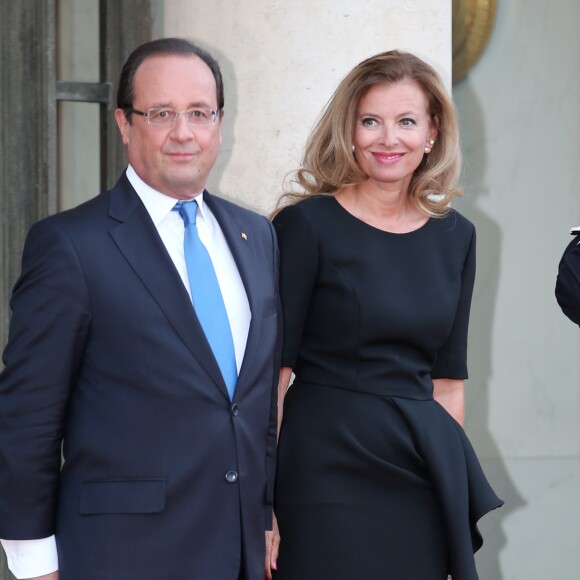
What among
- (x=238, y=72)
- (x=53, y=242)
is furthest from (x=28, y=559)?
(x=238, y=72)

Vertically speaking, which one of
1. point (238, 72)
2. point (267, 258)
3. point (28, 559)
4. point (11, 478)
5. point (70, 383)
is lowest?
point (28, 559)

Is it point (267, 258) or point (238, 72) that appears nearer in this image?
point (267, 258)

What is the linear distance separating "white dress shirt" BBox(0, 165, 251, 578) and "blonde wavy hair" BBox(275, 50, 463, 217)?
64cm

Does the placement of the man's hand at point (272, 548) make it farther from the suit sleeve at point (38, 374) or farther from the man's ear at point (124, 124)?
the man's ear at point (124, 124)

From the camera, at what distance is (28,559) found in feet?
9.70

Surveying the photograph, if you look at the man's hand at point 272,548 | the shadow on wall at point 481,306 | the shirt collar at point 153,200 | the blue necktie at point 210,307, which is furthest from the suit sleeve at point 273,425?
the shadow on wall at point 481,306

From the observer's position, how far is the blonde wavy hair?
3779 millimetres

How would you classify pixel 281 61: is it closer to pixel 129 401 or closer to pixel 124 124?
pixel 124 124

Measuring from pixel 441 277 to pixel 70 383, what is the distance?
49.0 inches

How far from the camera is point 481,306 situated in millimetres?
6043

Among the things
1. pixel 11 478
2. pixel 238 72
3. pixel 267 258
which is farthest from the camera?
Result: pixel 238 72

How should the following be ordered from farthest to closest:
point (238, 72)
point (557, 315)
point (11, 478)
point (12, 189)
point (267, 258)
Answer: point (557, 315) < point (12, 189) < point (238, 72) < point (267, 258) < point (11, 478)

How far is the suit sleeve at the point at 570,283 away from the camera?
3.38 m

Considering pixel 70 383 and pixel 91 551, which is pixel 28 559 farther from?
pixel 70 383
